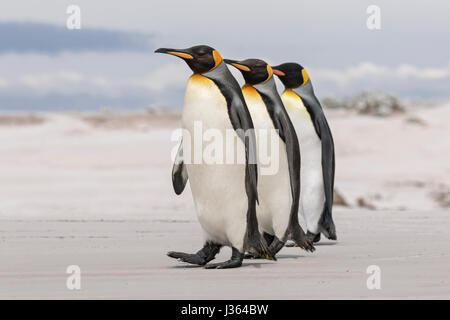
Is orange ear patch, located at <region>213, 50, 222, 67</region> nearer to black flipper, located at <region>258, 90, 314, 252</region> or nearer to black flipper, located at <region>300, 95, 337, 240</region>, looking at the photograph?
black flipper, located at <region>258, 90, 314, 252</region>

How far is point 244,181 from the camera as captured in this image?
6664 mm

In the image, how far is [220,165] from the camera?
659 cm

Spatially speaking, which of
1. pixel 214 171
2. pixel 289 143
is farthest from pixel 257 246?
pixel 289 143

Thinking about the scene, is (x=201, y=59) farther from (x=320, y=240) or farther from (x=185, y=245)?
(x=320, y=240)

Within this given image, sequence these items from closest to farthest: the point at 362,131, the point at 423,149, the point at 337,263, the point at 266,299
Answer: the point at 266,299, the point at 337,263, the point at 423,149, the point at 362,131

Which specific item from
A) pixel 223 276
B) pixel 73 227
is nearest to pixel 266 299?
pixel 223 276

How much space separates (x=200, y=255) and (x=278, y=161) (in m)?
1.01

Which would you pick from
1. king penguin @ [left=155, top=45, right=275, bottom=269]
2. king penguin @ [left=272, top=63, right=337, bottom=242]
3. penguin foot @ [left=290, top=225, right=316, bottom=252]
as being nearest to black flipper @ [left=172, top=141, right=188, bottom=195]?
king penguin @ [left=155, top=45, right=275, bottom=269]

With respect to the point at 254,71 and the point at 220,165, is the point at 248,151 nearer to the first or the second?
the point at 220,165

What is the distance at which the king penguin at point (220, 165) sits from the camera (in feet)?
21.7

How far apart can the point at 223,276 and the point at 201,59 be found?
5.23 feet

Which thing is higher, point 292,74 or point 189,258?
point 292,74

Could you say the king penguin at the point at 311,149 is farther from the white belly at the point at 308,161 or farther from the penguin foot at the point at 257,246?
the penguin foot at the point at 257,246

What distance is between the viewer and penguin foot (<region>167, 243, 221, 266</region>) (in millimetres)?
6844
